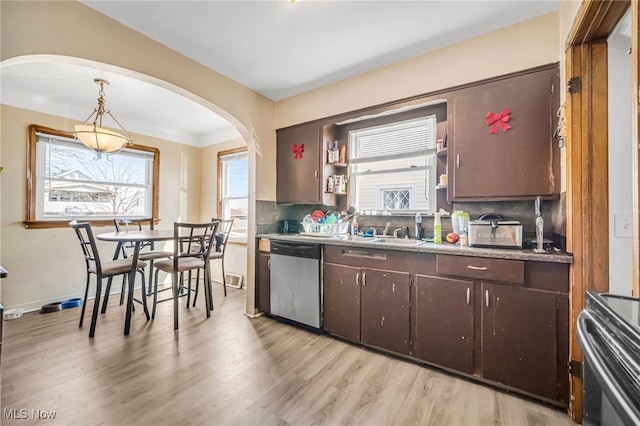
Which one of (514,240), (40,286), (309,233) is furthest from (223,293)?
(514,240)

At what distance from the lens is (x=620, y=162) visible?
142cm

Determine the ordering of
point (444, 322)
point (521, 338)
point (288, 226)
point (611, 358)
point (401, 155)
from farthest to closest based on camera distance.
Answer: point (288, 226)
point (401, 155)
point (444, 322)
point (521, 338)
point (611, 358)

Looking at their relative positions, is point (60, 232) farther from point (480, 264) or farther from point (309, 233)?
point (480, 264)

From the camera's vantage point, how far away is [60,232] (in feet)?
10.9

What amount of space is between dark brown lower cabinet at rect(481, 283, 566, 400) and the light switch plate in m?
0.45

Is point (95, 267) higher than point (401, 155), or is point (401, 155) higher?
point (401, 155)

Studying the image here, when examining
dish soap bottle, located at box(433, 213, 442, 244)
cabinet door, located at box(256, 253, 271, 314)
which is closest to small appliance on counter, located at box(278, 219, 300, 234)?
cabinet door, located at box(256, 253, 271, 314)

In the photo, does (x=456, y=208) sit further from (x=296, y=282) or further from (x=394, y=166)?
(x=296, y=282)

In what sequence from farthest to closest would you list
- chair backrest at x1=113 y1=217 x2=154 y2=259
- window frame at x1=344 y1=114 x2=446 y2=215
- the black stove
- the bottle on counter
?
chair backrest at x1=113 y1=217 x2=154 y2=259 → the bottle on counter → window frame at x1=344 y1=114 x2=446 y2=215 → the black stove

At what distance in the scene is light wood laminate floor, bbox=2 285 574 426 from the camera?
4.93 feet

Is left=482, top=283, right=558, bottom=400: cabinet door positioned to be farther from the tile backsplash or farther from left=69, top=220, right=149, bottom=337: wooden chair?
left=69, top=220, right=149, bottom=337: wooden chair

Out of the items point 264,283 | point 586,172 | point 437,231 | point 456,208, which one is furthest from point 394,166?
point 264,283

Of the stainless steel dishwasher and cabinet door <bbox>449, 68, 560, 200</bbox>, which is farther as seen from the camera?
the stainless steel dishwasher

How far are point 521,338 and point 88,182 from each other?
4991mm
